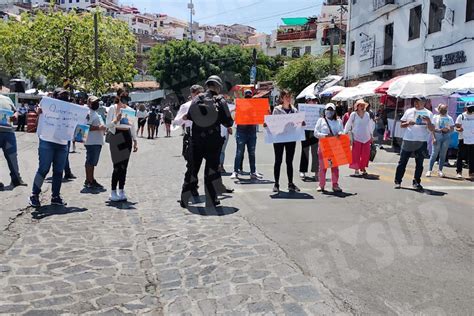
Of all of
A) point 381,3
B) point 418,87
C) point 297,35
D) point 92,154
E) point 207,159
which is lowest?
point 92,154

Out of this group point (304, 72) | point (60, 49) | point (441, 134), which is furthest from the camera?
point (304, 72)

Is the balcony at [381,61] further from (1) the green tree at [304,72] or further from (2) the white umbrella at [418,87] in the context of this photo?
(1) the green tree at [304,72]

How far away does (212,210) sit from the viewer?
6.96 m

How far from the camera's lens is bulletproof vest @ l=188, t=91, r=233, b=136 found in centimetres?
691

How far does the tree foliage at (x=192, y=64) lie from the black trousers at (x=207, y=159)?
47630 millimetres

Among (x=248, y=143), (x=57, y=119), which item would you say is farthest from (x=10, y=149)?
(x=248, y=143)

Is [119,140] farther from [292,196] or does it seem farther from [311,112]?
[311,112]

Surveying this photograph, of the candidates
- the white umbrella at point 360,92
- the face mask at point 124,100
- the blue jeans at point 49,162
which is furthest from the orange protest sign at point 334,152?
the white umbrella at point 360,92

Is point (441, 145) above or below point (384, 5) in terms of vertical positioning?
below

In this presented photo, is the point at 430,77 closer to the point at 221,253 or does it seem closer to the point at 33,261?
the point at 221,253

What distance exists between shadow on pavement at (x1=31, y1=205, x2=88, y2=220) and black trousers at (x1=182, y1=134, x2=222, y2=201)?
5.09 feet

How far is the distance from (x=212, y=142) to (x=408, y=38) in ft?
66.7

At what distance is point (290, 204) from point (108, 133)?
2925mm

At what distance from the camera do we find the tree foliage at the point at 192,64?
183ft
